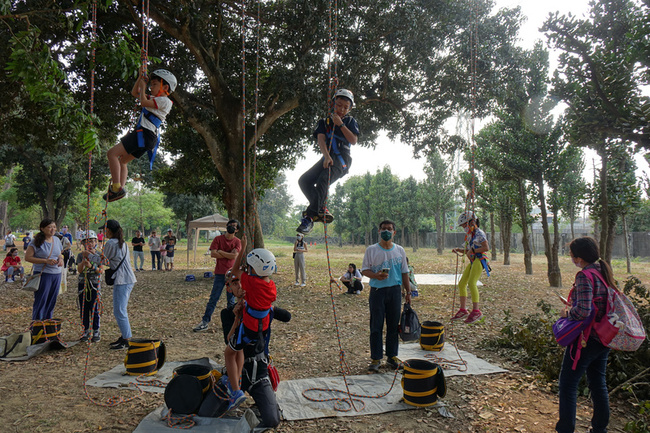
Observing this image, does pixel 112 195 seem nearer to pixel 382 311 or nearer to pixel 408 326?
pixel 382 311

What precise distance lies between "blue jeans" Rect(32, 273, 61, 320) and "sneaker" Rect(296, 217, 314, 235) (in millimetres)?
5142

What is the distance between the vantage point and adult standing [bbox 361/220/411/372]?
6.05 metres

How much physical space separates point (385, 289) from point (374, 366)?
1.28 m

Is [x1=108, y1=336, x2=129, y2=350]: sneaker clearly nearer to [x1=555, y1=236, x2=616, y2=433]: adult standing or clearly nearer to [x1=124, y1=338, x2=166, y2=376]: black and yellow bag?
[x1=124, y1=338, x2=166, y2=376]: black and yellow bag

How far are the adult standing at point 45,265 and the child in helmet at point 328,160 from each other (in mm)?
5016

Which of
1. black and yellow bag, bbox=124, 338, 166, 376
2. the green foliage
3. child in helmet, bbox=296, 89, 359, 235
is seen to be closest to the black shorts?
child in helmet, bbox=296, 89, 359, 235

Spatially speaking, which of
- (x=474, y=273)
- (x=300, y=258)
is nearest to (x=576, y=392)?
(x=474, y=273)

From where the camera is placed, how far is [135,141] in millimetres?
4598

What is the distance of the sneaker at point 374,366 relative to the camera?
6.11m

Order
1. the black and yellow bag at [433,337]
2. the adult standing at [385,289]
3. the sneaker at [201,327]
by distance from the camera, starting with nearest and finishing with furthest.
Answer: the adult standing at [385,289] < the black and yellow bag at [433,337] < the sneaker at [201,327]

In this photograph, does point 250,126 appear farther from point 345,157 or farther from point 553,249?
point 553,249

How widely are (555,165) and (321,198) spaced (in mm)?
14100

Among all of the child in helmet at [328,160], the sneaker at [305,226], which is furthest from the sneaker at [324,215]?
the sneaker at [305,226]

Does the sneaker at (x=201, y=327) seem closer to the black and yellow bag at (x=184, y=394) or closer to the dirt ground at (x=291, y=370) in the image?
the dirt ground at (x=291, y=370)
